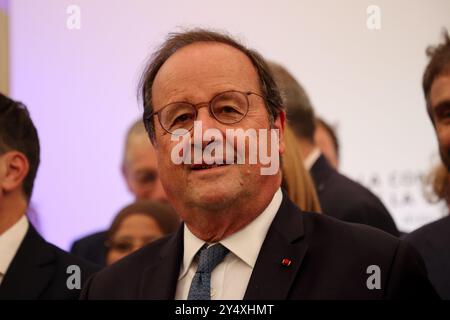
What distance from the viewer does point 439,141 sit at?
2.34 m

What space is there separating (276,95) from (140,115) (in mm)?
676

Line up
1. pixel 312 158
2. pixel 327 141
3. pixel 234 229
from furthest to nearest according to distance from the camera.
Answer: pixel 327 141
pixel 312 158
pixel 234 229

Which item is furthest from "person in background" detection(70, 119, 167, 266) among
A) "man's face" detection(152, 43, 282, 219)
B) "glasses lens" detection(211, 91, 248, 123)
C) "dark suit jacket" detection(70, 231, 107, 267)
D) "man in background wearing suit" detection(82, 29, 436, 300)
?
"glasses lens" detection(211, 91, 248, 123)

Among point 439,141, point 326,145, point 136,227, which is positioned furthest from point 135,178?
point 439,141

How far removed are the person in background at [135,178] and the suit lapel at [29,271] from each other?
0.62ft

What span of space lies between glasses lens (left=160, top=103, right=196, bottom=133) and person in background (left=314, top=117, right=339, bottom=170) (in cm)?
85

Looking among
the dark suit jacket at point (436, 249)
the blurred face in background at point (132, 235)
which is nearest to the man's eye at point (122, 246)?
the blurred face in background at point (132, 235)

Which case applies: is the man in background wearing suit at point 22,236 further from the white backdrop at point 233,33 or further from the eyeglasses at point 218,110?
the eyeglasses at point 218,110

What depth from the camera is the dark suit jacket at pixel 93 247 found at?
8.82ft

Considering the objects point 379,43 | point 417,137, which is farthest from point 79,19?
point 417,137

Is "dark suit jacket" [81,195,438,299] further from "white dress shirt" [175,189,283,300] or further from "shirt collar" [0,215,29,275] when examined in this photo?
"shirt collar" [0,215,29,275]

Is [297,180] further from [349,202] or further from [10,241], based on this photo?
[10,241]

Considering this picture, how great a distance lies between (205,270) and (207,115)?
421mm

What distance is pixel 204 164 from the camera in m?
1.95
